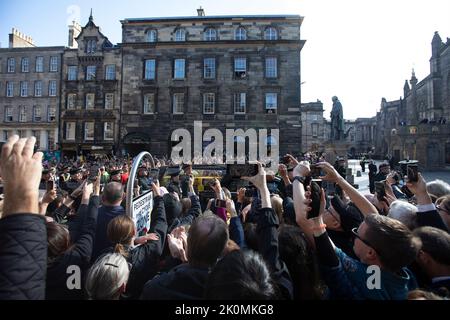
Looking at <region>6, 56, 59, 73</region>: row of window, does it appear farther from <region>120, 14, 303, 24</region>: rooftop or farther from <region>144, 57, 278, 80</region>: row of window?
<region>144, 57, 278, 80</region>: row of window

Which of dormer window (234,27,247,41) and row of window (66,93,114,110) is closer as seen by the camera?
dormer window (234,27,247,41)

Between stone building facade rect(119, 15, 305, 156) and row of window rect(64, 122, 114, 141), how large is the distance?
2.25 m

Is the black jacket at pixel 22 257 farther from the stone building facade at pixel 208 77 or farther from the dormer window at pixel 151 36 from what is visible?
the dormer window at pixel 151 36

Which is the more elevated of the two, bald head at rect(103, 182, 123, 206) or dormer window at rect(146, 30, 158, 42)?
dormer window at rect(146, 30, 158, 42)

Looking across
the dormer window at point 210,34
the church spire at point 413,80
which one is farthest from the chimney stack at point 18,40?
the church spire at point 413,80

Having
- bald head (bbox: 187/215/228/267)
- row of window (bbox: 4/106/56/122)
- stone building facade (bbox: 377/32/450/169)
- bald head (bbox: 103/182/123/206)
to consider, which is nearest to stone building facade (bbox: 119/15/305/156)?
row of window (bbox: 4/106/56/122)

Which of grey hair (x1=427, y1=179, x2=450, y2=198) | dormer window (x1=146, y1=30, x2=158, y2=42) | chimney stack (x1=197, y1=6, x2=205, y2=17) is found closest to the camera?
grey hair (x1=427, y1=179, x2=450, y2=198)

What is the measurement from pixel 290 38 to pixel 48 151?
28973 millimetres

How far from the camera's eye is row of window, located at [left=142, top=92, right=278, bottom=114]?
29906 mm

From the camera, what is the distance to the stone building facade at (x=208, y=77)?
97.4ft
